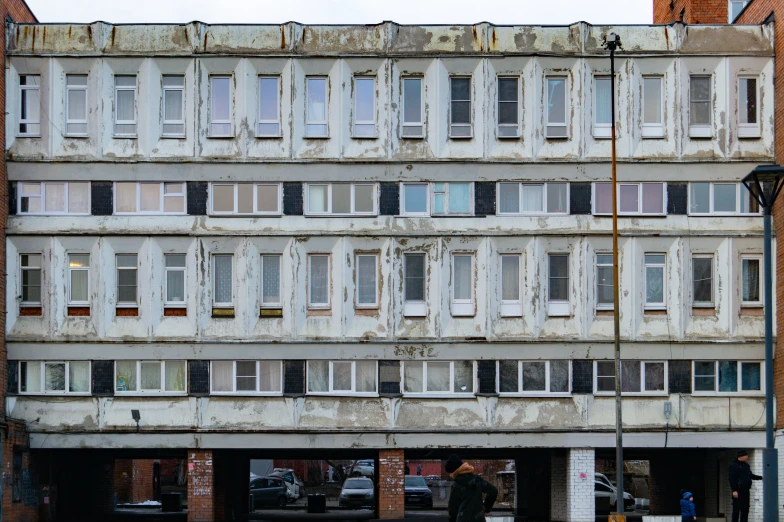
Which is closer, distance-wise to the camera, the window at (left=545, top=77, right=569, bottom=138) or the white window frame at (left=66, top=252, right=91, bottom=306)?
the white window frame at (left=66, top=252, right=91, bottom=306)

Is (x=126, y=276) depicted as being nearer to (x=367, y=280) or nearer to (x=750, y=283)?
(x=367, y=280)

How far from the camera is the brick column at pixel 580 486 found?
37.7 meters

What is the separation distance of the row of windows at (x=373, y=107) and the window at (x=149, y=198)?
5.29 ft

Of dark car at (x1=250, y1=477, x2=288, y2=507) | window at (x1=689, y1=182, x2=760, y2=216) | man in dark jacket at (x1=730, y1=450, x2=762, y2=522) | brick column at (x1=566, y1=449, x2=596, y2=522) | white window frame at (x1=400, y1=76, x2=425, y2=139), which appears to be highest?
white window frame at (x1=400, y1=76, x2=425, y2=139)

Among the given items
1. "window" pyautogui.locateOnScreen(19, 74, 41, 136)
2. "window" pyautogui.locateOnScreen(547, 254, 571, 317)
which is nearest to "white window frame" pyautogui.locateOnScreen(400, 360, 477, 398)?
"window" pyautogui.locateOnScreen(547, 254, 571, 317)

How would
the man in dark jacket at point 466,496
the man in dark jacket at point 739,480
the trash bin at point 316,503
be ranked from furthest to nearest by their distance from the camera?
the trash bin at point 316,503, the man in dark jacket at point 739,480, the man in dark jacket at point 466,496

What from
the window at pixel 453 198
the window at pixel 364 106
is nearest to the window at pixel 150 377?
the window at pixel 364 106

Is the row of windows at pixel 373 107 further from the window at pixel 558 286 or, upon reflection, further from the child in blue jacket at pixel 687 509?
the child in blue jacket at pixel 687 509

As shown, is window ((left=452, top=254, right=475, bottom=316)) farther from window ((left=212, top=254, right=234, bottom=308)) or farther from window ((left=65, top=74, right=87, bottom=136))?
window ((left=65, top=74, right=87, bottom=136))

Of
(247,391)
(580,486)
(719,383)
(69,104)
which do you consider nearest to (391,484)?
(247,391)

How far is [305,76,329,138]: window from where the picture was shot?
38.8 meters

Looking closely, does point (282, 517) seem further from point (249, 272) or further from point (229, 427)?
point (249, 272)

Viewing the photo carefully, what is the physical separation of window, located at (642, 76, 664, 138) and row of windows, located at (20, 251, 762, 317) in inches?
158

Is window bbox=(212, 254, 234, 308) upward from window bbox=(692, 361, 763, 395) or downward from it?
upward
